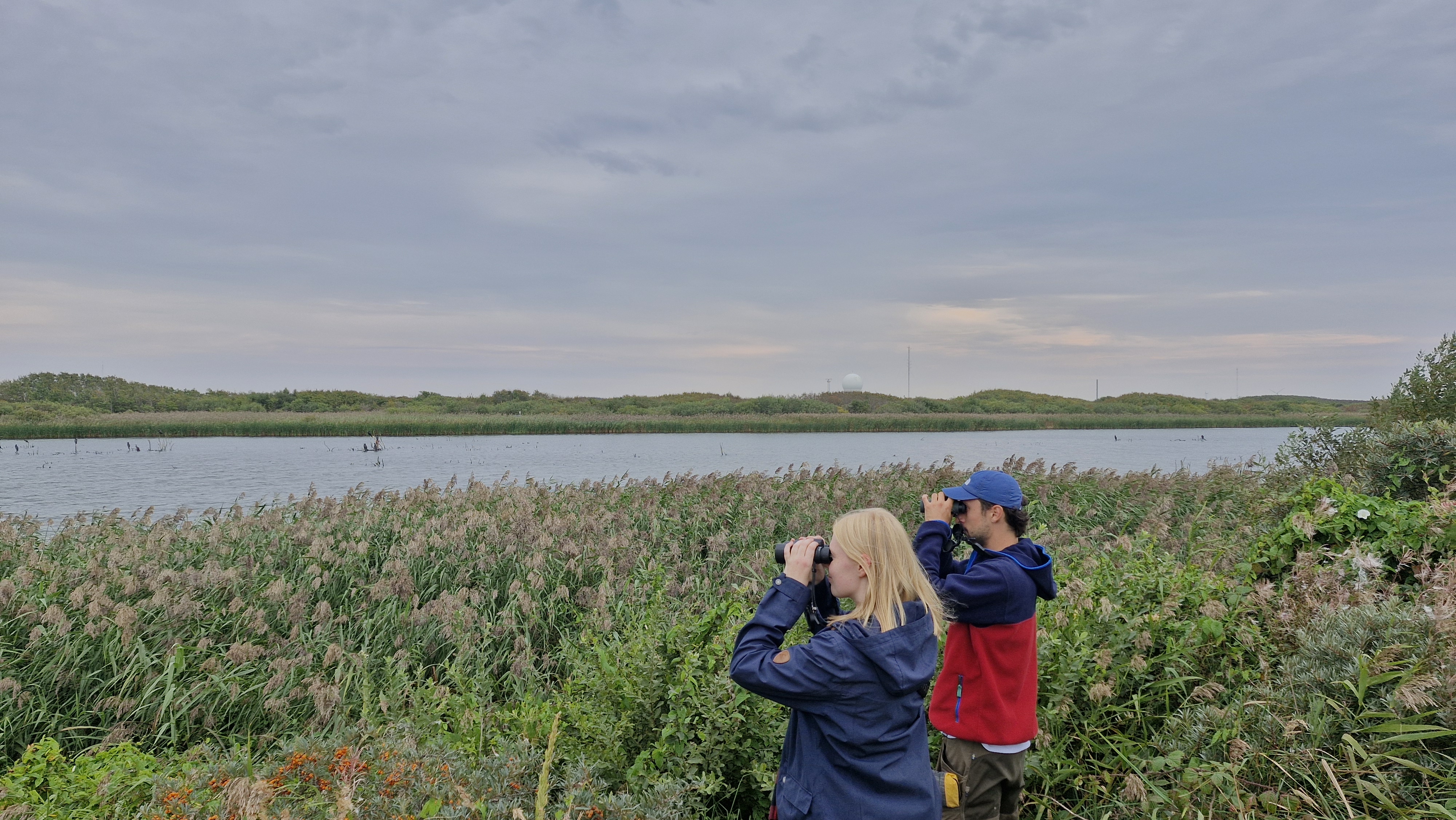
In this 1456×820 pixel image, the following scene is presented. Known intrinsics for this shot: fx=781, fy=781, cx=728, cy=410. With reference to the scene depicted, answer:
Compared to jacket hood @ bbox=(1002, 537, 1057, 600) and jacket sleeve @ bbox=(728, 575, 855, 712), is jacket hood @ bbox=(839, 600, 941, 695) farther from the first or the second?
jacket hood @ bbox=(1002, 537, 1057, 600)

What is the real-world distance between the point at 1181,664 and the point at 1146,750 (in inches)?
30.1

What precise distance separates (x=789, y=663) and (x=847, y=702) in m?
0.23

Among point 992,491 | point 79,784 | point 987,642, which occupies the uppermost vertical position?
point 992,491

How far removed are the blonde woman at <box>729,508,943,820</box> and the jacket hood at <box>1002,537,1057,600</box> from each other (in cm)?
85

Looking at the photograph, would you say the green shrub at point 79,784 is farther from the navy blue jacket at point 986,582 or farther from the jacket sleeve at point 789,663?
the navy blue jacket at point 986,582

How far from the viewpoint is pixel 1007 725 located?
322cm

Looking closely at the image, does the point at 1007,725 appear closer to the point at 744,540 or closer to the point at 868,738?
the point at 868,738

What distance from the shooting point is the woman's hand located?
8.48 ft

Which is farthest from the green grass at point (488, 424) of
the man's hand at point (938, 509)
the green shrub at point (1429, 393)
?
the man's hand at point (938, 509)

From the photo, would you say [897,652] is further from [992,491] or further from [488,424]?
[488,424]

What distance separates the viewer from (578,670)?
14.4 feet

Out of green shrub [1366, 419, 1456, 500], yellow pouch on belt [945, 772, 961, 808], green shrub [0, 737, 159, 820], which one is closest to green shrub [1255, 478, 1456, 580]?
green shrub [1366, 419, 1456, 500]

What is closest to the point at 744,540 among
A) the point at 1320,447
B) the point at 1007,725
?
the point at 1007,725

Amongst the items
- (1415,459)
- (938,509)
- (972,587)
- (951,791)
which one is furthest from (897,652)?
(1415,459)
